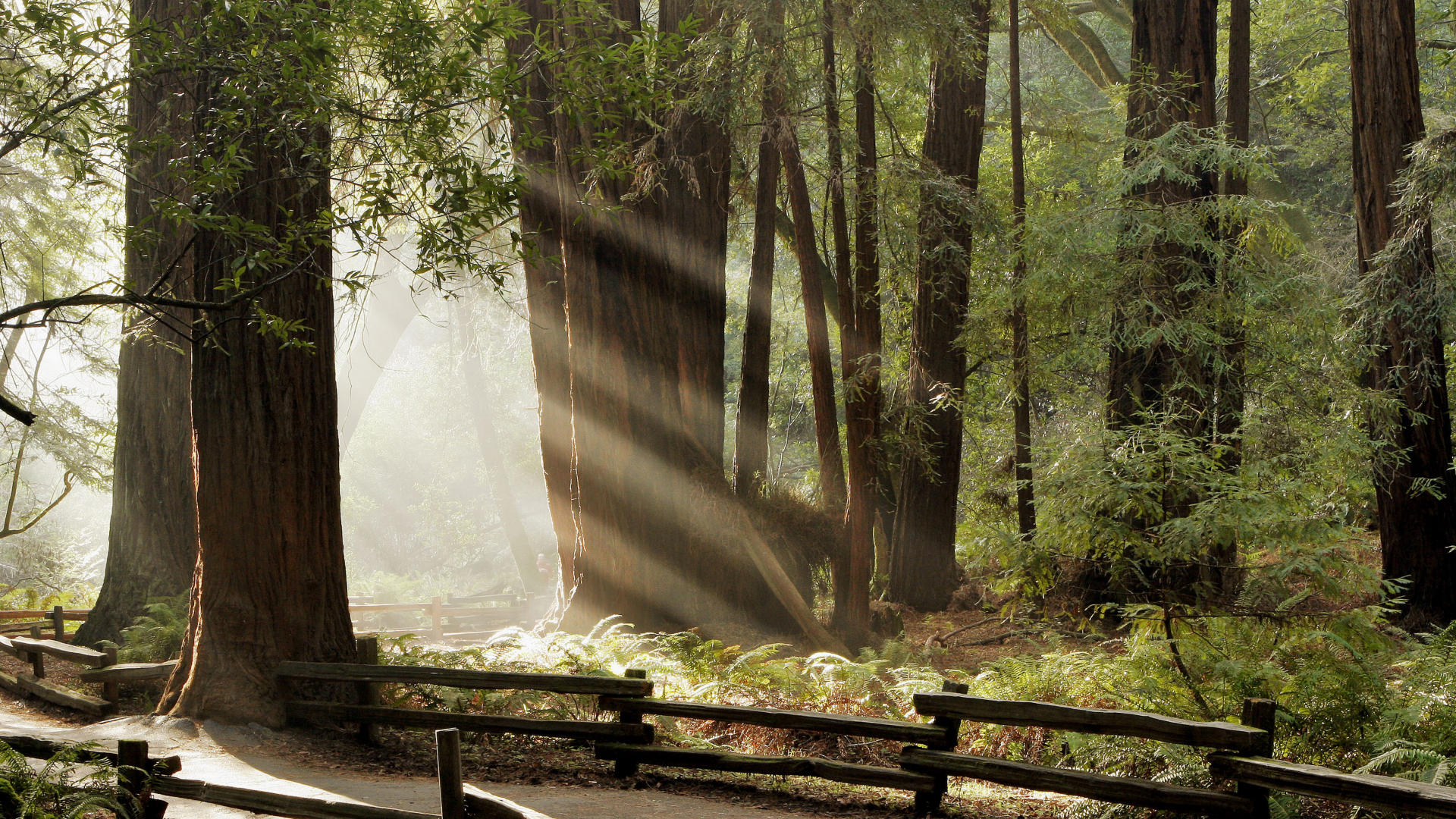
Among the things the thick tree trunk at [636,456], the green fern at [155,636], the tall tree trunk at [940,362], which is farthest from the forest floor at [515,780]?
the tall tree trunk at [940,362]

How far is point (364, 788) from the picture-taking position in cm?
745

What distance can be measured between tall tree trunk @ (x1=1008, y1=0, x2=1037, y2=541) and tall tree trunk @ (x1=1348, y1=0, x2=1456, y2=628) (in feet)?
13.3

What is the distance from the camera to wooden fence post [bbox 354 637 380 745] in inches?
349

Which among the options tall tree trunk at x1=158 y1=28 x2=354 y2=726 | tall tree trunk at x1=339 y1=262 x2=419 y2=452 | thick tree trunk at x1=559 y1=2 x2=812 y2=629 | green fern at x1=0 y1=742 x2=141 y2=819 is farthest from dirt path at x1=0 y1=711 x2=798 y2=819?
tall tree trunk at x1=339 y1=262 x2=419 y2=452

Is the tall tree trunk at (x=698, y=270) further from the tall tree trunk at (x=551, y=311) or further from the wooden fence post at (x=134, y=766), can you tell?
the wooden fence post at (x=134, y=766)

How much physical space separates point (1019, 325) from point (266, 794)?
419 inches

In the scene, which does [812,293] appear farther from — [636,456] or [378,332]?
[378,332]

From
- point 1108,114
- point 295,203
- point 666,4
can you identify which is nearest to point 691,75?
point 666,4

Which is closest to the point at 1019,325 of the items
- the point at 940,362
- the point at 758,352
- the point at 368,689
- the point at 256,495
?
the point at 940,362

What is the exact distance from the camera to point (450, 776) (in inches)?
226

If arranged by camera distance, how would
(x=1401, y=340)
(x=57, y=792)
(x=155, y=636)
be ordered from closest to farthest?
(x=57, y=792), (x=155, y=636), (x=1401, y=340)

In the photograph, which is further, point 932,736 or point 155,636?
point 155,636

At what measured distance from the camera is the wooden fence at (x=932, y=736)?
5.76 m

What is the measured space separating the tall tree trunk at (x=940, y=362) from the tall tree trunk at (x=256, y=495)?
807cm
